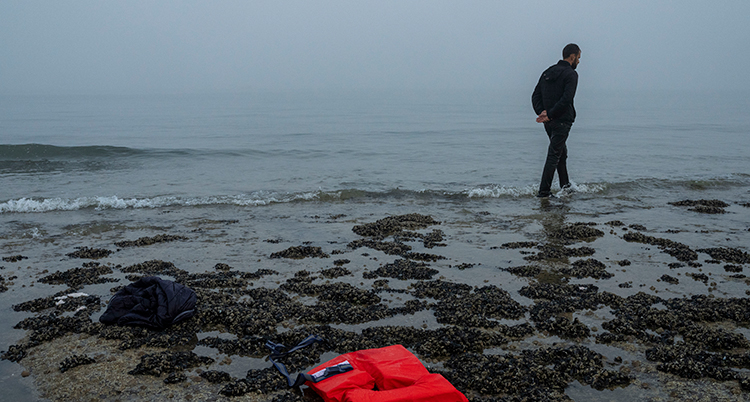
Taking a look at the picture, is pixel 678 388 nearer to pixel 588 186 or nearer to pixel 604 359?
pixel 604 359

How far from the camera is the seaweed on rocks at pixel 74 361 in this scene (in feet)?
13.8

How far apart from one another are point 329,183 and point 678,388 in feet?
40.2

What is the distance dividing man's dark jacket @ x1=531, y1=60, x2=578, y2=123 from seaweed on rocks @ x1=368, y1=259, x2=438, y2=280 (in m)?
5.57

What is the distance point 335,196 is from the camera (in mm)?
12922

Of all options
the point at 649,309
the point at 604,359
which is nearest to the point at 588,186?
the point at 649,309

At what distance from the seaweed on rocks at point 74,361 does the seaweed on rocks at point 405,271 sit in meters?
3.41

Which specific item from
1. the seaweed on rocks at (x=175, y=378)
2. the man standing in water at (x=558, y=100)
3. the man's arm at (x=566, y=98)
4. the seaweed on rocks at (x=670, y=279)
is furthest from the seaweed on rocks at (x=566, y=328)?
the man's arm at (x=566, y=98)

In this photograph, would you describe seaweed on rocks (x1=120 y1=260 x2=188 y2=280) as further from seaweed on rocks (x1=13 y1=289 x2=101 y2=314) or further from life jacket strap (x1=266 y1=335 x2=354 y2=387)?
life jacket strap (x1=266 y1=335 x2=354 y2=387)

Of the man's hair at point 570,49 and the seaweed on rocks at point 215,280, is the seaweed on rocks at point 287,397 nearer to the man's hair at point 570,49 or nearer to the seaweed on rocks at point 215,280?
the seaweed on rocks at point 215,280

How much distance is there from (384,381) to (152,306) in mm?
2864

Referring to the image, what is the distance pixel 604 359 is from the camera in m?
4.27

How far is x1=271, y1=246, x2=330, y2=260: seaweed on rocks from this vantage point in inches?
298

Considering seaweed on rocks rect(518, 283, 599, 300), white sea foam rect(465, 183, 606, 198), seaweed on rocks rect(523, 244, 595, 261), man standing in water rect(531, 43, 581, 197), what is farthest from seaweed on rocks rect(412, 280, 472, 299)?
white sea foam rect(465, 183, 606, 198)

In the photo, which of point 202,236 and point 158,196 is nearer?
point 202,236
